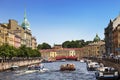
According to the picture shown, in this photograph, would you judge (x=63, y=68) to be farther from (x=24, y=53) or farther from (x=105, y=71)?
(x=24, y=53)

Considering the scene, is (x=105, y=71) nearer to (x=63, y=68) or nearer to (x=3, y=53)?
(x=63, y=68)

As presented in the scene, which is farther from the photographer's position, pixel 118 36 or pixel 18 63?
pixel 118 36

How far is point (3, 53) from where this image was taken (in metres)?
112

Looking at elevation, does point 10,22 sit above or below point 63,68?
above

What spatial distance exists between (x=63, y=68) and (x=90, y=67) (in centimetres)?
683

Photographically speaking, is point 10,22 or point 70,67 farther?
point 10,22

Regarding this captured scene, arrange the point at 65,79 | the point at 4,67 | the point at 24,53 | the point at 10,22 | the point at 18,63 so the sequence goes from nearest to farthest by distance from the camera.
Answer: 1. the point at 65,79
2. the point at 4,67
3. the point at 18,63
4. the point at 24,53
5. the point at 10,22

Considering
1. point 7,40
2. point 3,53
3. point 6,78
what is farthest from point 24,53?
point 6,78

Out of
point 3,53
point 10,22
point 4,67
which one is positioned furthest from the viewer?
point 10,22

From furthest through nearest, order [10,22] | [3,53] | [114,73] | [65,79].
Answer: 1. [10,22]
2. [3,53]
3. [65,79]
4. [114,73]

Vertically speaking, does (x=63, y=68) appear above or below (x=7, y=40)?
below

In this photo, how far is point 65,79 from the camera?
250 feet

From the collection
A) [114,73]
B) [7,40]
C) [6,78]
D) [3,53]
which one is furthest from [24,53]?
[114,73]

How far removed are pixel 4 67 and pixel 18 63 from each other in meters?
28.2
